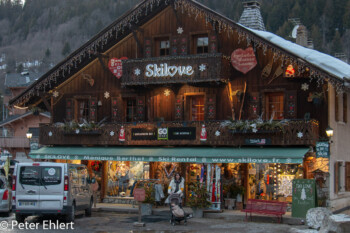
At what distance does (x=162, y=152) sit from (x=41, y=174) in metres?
7.63

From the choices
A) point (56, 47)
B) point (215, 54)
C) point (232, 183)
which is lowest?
point (232, 183)

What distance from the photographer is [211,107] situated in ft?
86.2

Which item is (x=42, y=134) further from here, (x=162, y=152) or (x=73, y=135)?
(x=162, y=152)

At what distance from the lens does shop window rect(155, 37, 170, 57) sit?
91.7 feet

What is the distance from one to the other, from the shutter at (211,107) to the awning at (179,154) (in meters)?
1.61

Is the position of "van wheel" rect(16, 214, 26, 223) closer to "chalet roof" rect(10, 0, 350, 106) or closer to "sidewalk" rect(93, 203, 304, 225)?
"sidewalk" rect(93, 203, 304, 225)

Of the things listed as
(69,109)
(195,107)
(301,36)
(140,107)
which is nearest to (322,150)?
Answer: (195,107)

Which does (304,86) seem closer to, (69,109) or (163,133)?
(163,133)

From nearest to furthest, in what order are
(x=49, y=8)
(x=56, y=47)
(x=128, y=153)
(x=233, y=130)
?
(x=233, y=130) < (x=128, y=153) < (x=56, y=47) < (x=49, y=8)

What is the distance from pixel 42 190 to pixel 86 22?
15515 cm

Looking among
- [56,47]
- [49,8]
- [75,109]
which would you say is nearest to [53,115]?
[75,109]

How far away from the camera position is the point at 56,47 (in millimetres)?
170500

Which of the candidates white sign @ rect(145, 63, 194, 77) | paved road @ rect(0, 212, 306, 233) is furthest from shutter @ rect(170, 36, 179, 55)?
paved road @ rect(0, 212, 306, 233)

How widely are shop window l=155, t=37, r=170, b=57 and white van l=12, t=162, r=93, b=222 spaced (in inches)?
401
